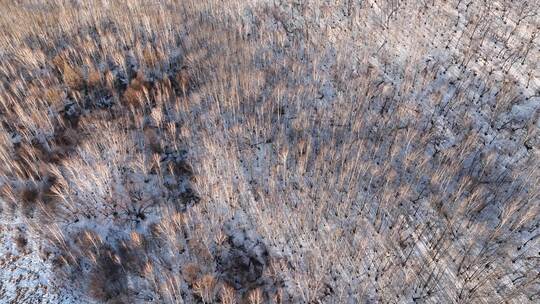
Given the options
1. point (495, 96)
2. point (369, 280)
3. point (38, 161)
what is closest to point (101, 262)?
point (38, 161)

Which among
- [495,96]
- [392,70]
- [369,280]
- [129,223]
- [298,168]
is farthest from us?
[392,70]

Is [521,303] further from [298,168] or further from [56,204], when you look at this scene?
[56,204]

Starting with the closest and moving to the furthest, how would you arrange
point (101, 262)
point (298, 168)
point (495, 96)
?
point (101, 262), point (298, 168), point (495, 96)

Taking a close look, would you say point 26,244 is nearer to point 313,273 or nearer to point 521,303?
point 313,273

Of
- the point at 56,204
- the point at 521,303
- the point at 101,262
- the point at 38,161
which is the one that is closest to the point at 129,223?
the point at 101,262

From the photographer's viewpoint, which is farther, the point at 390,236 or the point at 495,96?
the point at 495,96

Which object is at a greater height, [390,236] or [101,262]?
[390,236]

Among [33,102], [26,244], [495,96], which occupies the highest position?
[495,96]
